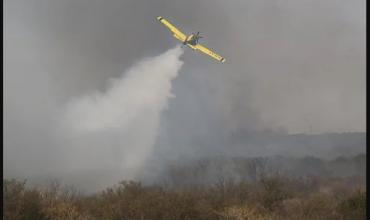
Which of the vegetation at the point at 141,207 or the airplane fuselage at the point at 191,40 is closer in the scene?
the vegetation at the point at 141,207

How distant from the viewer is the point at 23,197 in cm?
4850

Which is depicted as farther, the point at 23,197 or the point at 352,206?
the point at 352,206

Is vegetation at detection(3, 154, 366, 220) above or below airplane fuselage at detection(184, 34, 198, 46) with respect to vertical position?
below

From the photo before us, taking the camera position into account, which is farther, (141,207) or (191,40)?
(191,40)

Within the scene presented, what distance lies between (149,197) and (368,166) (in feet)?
105


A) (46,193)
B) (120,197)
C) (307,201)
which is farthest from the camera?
(307,201)

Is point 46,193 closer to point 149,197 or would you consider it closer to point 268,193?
point 149,197

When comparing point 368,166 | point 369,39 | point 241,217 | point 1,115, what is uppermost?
point 369,39

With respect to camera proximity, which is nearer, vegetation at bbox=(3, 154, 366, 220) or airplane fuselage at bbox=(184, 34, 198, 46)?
vegetation at bbox=(3, 154, 366, 220)

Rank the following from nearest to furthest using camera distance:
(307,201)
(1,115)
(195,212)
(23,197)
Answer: (1,115) → (23,197) → (195,212) → (307,201)

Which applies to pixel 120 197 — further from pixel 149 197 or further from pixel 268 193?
pixel 268 193

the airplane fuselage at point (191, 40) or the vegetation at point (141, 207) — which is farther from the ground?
the airplane fuselage at point (191, 40)

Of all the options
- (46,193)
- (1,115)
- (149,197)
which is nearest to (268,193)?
(149,197)

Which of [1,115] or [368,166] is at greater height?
[1,115]
